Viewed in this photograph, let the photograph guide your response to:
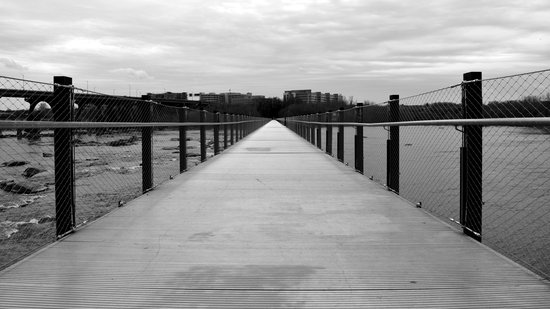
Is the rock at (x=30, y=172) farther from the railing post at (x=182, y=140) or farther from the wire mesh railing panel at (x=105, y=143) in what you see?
the railing post at (x=182, y=140)

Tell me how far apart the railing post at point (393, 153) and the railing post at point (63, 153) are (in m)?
4.03

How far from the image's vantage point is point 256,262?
11.9 feet

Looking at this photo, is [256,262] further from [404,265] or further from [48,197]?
[48,197]

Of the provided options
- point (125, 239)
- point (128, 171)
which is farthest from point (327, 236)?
point (128, 171)

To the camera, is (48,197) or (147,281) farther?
(48,197)

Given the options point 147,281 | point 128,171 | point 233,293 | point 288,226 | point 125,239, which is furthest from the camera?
point 128,171

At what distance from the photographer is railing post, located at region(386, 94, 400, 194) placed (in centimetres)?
682

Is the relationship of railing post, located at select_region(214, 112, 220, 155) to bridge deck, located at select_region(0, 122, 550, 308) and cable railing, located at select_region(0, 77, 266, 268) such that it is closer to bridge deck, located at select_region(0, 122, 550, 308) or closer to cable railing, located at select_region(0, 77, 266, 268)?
cable railing, located at select_region(0, 77, 266, 268)

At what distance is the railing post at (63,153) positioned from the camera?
4285mm

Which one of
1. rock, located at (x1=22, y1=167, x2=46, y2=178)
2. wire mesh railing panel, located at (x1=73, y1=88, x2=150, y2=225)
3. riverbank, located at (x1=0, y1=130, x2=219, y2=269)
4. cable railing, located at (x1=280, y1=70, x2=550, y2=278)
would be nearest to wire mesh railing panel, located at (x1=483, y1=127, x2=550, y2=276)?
cable railing, located at (x1=280, y1=70, x2=550, y2=278)

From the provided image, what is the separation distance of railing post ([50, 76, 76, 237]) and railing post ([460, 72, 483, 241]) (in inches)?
128

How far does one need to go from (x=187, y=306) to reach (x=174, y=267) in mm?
701

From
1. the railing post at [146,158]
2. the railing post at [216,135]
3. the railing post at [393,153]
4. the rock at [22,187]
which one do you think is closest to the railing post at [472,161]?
the railing post at [393,153]

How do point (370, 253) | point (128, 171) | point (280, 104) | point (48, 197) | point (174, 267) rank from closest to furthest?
point (174, 267) < point (370, 253) < point (48, 197) < point (128, 171) < point (280, 104)
